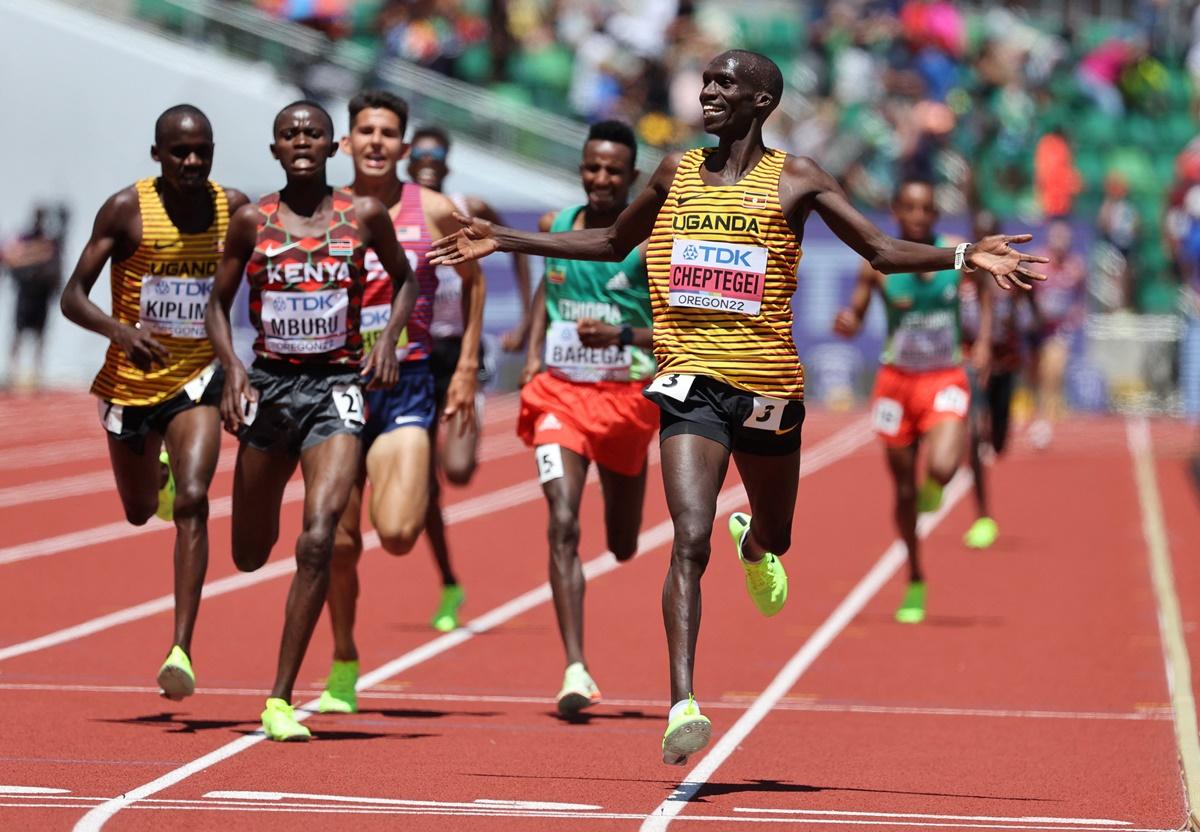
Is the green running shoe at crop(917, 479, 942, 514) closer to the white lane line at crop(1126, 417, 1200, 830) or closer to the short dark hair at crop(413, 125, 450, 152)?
the white lane line at crop(1126, 417, 1200, 830)

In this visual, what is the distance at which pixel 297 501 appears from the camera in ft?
63.1

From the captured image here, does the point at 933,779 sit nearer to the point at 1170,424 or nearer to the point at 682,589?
the point at 682,589

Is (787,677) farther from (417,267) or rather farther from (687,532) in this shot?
(687,532)

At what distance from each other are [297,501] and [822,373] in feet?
36.6

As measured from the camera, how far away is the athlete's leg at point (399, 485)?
9102mm

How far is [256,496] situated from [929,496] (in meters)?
5.38

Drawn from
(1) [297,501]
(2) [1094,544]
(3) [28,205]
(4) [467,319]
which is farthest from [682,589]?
(3) [28,205]

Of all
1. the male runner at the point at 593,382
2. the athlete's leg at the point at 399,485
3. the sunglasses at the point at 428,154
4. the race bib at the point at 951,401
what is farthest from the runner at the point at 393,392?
the race bib at the point at 951,401

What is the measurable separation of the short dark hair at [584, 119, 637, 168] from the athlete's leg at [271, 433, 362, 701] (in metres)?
2.01

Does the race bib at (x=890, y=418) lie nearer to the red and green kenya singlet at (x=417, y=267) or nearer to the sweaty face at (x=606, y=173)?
the sweaty face at (x=606, y=173)

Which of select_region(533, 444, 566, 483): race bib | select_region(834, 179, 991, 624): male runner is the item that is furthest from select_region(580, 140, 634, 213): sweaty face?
select_region(834, 179, 991, 624): male runner

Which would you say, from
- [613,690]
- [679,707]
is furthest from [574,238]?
[613,690]

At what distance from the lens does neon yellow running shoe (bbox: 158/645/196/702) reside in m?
8.70

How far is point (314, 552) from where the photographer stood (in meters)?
8.52
